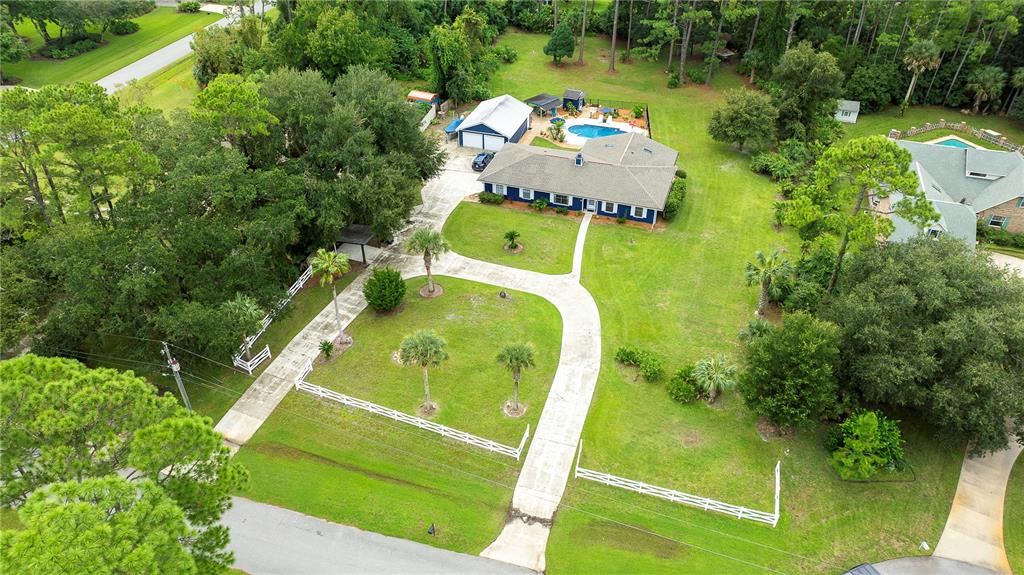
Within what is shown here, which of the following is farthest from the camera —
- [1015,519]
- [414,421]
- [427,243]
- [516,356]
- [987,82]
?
[987,82]

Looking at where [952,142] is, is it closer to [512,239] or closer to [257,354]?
[512,239]

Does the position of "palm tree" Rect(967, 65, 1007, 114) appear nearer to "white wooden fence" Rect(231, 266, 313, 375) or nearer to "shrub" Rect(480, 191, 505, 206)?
"shrub" Rect(480, 191, 505, 206)

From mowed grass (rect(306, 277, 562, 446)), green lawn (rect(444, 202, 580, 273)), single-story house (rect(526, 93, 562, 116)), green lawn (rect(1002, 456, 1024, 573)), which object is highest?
single-story house (rect(526, 93, 562, 116))

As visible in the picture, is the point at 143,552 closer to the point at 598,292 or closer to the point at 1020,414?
the point at 598,292

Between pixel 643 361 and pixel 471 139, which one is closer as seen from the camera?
pixel 643 361

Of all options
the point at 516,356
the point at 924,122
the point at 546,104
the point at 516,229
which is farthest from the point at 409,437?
the point at 924,122

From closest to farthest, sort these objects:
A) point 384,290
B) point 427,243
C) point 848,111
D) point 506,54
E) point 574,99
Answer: point 427,243
point 384,290
point 848,111
point 574,99
point 506,54

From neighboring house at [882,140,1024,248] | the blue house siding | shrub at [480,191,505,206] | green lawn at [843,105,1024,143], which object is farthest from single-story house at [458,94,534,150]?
green lawn at [843,105,1024,143]
